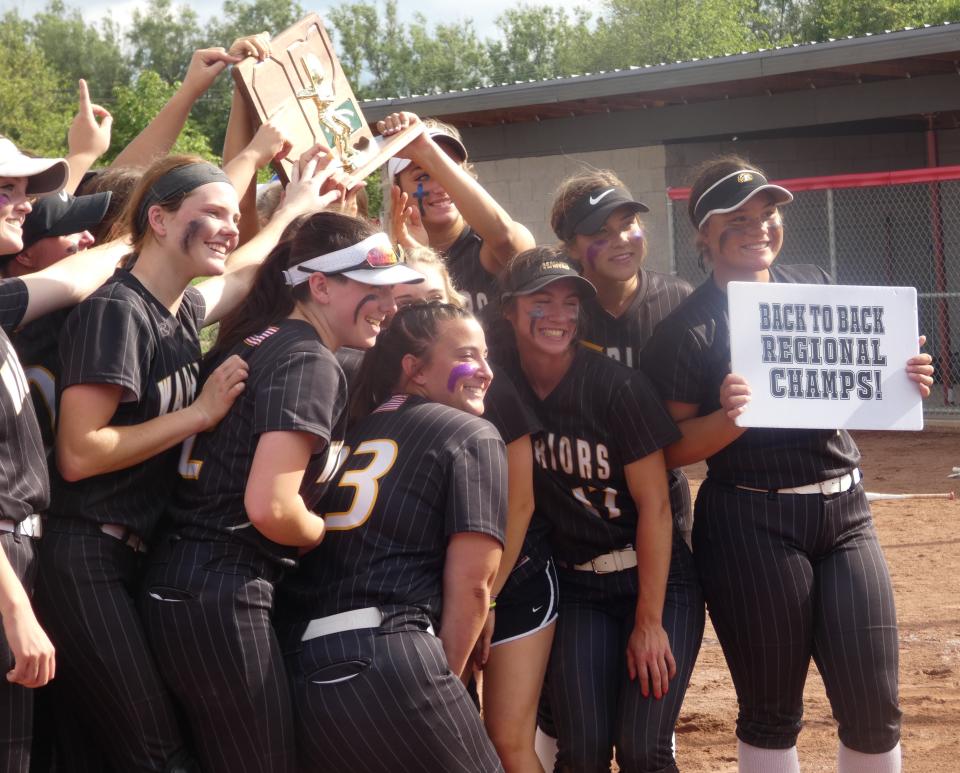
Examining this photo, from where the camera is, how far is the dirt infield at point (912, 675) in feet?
15.9

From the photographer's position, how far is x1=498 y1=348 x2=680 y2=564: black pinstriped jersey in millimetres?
3609

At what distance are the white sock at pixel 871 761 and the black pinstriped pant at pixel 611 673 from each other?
556 millimetres

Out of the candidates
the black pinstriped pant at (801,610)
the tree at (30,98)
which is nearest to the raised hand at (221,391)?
the black pinstriped pant at (801,610)

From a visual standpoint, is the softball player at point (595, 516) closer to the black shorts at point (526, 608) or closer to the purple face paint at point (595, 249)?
the black shorts at point (526, 608)

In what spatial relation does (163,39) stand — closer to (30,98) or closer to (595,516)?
(30,98)

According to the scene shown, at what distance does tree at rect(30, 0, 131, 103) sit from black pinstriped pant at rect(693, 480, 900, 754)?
227 feet

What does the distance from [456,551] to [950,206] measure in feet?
41.6

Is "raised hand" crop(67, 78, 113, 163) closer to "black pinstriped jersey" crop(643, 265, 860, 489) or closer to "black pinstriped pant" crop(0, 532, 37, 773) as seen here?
"black pinstriped pant" crop(0, 532, 37, 773)

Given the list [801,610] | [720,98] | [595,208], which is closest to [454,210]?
[595,208]

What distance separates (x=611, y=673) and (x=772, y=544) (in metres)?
0.63

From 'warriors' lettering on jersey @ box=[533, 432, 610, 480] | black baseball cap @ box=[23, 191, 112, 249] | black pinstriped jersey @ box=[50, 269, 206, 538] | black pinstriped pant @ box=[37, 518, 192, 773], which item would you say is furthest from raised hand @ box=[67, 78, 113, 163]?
'warriors' lettering on jersey @ box=[533, 432, 610, 480]

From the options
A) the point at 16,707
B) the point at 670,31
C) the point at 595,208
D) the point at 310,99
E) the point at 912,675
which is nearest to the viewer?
the point at 16,707

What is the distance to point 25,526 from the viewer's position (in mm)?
2779

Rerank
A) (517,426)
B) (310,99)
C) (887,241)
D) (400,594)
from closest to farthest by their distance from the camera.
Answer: (400,594), (517,426), (310,99), (887,241)
